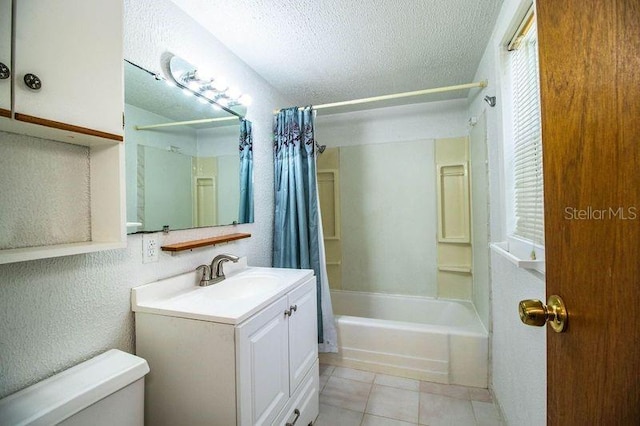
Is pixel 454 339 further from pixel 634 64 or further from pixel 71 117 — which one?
pixel 71 117

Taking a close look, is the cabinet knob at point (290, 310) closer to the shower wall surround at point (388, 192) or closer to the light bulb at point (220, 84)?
the light bulb at point (220, 84)

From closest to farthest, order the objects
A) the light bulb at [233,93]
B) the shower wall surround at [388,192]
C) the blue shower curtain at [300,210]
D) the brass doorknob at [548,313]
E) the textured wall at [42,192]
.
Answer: the brass doorknob at [548,313] < the textured wall at [42,192] < the light bulb at [233,93] < the blue shower curtain at [300,210] < the shower wall surround at [388,192]

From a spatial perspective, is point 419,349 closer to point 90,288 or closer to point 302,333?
point 302,333

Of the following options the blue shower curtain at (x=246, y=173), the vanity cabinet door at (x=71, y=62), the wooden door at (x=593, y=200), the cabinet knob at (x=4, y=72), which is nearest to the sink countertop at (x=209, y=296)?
the blue shower curtain at (x=246, y=173)

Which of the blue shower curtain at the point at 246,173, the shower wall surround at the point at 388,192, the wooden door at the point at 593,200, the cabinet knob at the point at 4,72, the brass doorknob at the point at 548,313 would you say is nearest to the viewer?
the wooden door at the point at 593,200

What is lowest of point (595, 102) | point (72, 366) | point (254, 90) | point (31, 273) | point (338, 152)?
point (72, 366)

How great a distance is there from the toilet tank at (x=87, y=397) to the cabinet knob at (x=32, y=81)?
34.3 inches

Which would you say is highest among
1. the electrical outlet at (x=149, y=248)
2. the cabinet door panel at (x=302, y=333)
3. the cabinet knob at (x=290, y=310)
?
the electrical outlet at (x=149, y=248)

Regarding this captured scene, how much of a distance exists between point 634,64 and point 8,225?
4.89 ft

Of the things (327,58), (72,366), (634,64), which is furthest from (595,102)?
(327,58)

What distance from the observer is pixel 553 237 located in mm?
544

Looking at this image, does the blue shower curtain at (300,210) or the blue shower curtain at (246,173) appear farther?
the blue shower curtain at (300,210)

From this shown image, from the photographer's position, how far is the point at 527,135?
117cm

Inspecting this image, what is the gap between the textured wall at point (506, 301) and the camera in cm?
111
